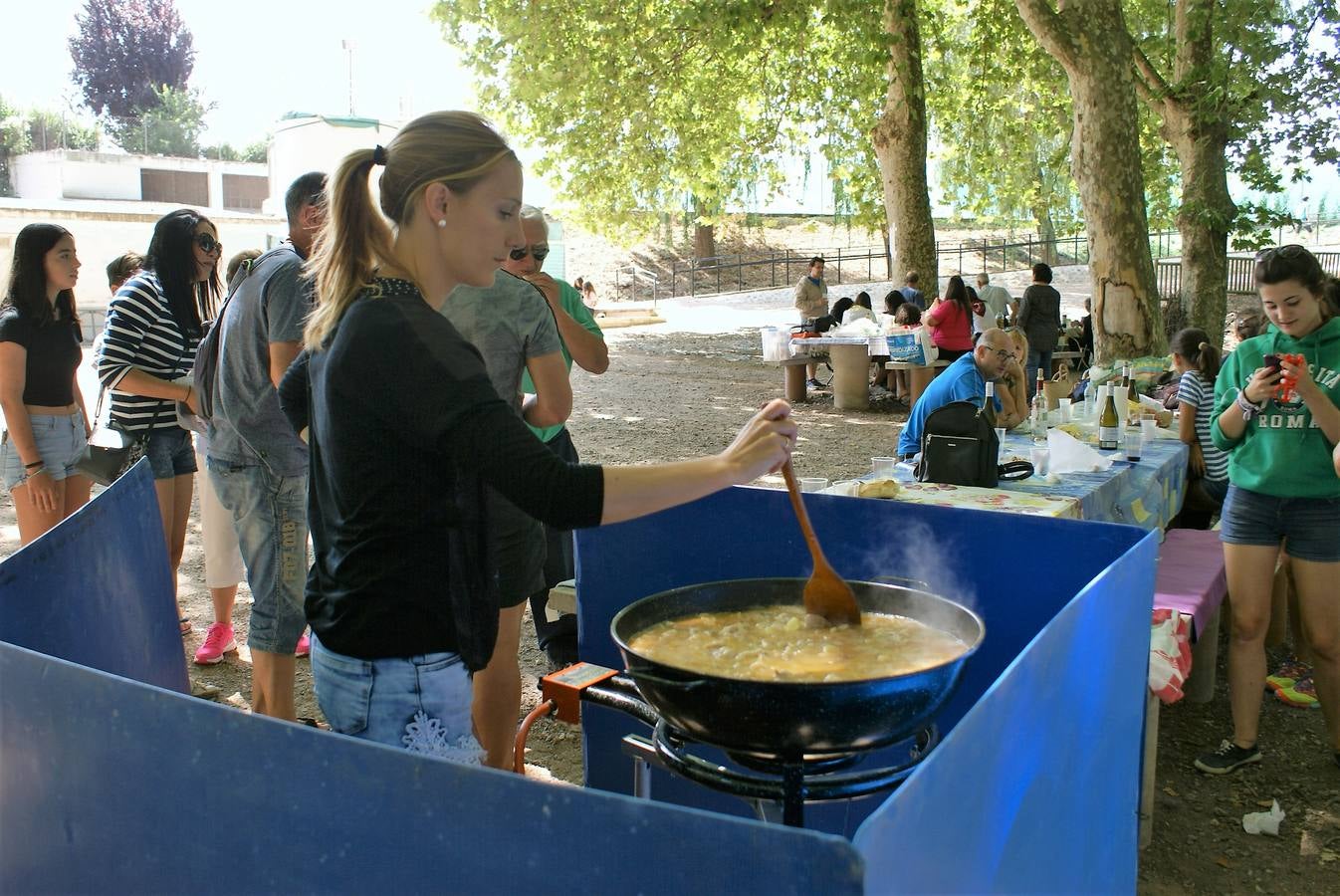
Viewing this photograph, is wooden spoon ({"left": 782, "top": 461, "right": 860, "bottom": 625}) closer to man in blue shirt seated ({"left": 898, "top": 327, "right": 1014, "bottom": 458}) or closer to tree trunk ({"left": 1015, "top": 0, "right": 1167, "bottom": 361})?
man in blue shirt seated ({"left": 898, "top": 327, "right": 1014, "bottom": 458})

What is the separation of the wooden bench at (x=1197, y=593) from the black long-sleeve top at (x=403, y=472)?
10.1ft

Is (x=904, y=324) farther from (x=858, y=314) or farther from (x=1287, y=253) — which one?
(x=1287, y=253)

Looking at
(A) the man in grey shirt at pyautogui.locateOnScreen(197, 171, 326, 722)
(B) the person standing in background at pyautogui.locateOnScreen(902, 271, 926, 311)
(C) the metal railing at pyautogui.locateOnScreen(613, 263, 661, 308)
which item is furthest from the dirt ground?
(C) the metal railing at pyautogui.locateOnScreen(613, 263, 661, 308)

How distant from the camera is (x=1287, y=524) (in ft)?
13.3

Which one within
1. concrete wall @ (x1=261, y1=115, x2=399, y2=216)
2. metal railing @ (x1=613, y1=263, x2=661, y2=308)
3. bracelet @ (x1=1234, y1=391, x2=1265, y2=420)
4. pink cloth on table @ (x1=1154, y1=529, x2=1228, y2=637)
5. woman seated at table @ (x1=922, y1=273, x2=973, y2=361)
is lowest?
pink cloth on table @ (x1=1154, y1=529, x2=1228, y2=637)

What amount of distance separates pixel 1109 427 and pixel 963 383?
0.86 m

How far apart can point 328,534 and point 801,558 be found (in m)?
1.61

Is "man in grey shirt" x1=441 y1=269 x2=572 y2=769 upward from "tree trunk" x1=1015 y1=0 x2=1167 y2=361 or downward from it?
downward

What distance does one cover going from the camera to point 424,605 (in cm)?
188

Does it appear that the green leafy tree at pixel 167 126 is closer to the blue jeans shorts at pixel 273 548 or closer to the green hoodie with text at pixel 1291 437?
the blue jeans shorts at pixel 273 548

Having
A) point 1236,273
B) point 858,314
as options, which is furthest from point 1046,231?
point 858,314

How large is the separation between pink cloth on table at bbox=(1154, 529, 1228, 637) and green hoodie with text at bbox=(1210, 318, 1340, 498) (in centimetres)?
57

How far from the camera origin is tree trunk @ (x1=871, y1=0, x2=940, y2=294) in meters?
15.4

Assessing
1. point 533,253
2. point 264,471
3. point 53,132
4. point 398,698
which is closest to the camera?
point 398,698
